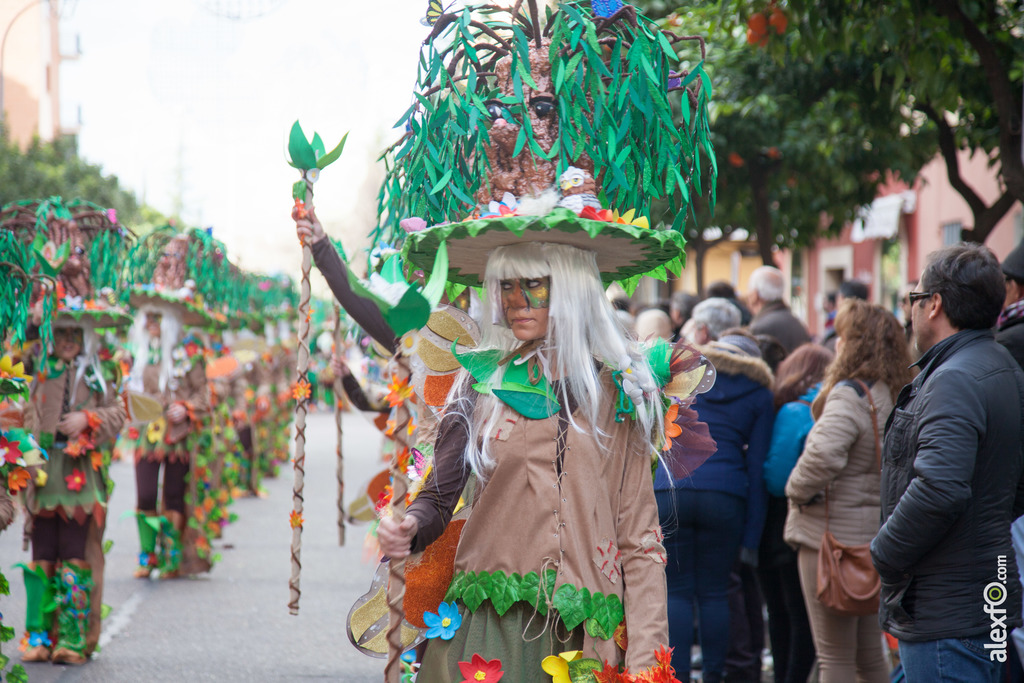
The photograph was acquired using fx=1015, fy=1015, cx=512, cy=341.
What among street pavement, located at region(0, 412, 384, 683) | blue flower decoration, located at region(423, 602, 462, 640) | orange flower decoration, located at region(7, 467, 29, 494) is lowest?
street pavement, located at region(0, 412, 384, 683)

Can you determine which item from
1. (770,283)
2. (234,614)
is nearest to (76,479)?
(234,614)

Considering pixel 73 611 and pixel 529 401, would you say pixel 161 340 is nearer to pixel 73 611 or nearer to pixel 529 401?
pixel 73 611

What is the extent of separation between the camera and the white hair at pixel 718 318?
5.55 m

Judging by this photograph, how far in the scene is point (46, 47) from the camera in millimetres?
25688

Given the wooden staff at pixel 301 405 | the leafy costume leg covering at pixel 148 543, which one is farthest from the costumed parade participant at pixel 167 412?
the wooden staff at pixel 301 405

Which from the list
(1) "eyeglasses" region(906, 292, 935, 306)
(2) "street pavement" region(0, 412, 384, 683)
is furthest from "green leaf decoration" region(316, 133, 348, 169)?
(2) "street pavement" region(0, 412, 384, 683)

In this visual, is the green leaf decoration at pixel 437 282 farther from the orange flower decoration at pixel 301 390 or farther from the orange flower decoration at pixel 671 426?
the orange flower decoration at pixel 671 426

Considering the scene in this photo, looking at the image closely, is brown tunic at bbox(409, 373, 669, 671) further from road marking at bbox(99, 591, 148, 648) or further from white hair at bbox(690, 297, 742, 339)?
road marking at bbox(99, 591, 148, 648)

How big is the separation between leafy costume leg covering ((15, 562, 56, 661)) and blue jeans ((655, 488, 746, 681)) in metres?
3.44

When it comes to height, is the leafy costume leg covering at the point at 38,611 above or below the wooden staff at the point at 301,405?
below

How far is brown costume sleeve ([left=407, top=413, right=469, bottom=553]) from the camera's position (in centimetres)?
268

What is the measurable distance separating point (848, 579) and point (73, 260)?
4.52m

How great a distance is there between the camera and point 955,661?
9.93ft

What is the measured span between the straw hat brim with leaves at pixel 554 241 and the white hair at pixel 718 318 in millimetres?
2345
